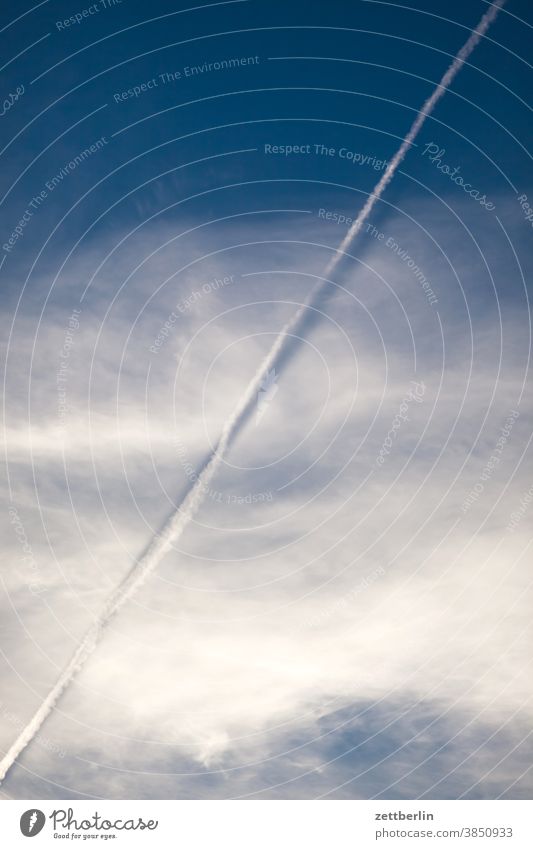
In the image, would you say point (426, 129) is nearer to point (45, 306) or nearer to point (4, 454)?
point (45, 306)
